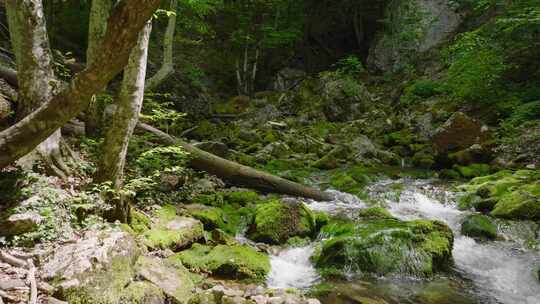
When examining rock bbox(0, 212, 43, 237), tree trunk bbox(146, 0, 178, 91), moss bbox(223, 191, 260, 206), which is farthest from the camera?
tree trunk bbox(146, 0, 178, 91)

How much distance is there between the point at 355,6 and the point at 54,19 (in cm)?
1789

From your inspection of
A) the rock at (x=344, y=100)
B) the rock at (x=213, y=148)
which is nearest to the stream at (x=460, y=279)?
the rock at (x=213, y=148)

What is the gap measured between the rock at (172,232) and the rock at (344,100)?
13298 millimetres

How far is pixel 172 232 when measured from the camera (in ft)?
18.6

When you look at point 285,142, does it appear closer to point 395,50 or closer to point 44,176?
point 44,176

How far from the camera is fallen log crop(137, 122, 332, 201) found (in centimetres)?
921

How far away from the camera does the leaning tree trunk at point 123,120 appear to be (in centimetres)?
502

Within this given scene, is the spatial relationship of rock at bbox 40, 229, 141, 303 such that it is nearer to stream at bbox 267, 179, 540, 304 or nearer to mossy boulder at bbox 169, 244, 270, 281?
mossy boulder at bbox 169, 244, 270, 281

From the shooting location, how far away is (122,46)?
316cm

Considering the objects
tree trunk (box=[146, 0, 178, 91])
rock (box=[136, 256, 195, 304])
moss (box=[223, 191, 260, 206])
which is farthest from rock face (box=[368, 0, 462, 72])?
rock (box=[136, 256, 195, 304])

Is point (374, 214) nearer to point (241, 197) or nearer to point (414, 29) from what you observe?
point (241, 197)

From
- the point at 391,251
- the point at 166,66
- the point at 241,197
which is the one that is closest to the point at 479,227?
the point at 391,251

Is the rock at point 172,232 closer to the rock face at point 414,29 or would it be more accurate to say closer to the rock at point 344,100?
the rock at point 344,100

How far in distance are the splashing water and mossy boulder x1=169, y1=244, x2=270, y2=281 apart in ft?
0.55
